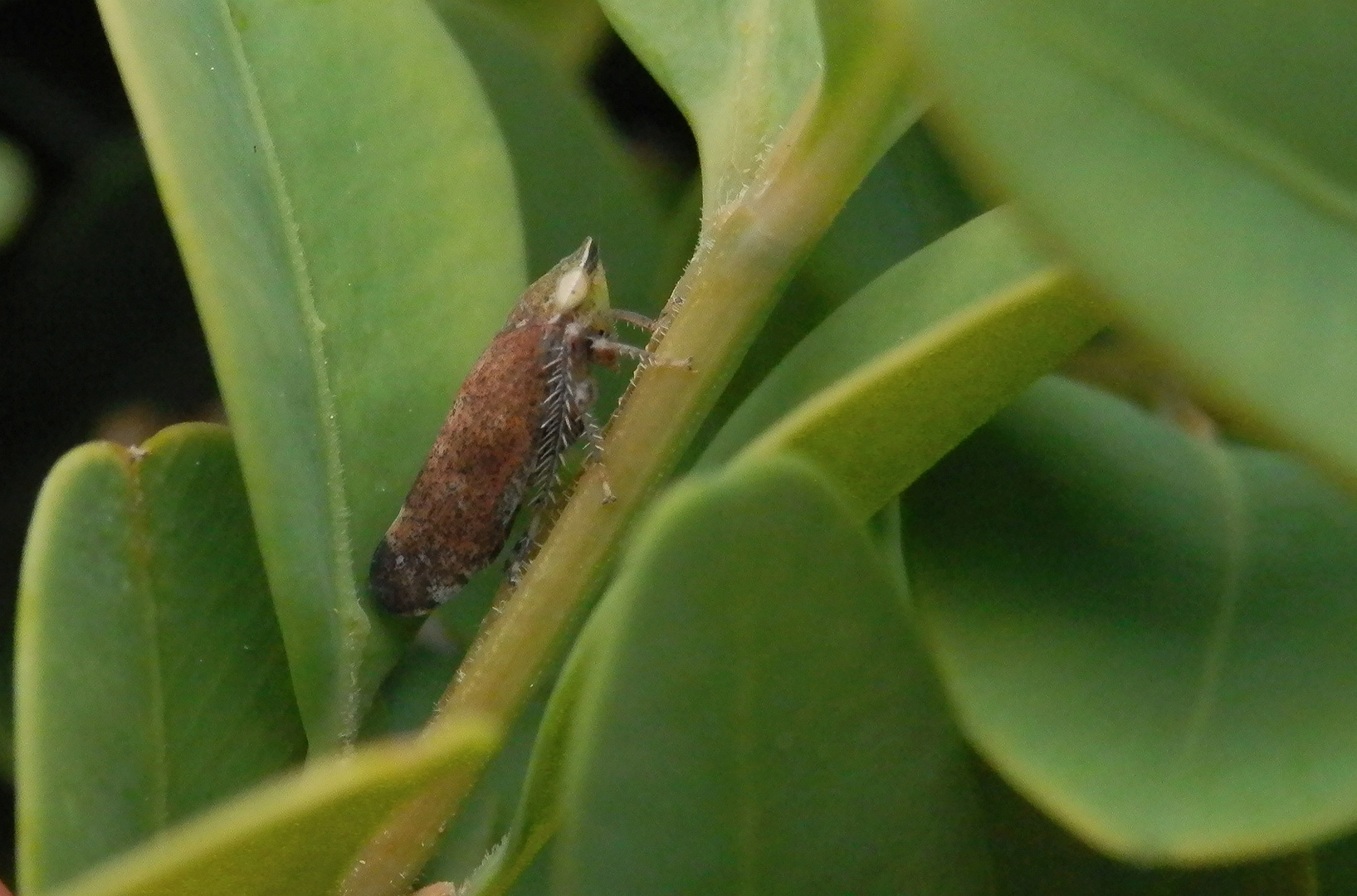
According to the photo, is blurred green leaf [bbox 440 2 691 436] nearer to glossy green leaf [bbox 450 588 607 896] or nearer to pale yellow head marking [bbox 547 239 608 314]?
pale yellow head marking [bbox 547 239 608 314]

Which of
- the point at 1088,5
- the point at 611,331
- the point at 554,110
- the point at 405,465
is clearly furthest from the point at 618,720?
the point at 554,110

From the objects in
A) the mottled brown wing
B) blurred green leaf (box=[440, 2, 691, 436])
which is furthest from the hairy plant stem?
blurred green leaf (box=[440, 2, 691, 436])

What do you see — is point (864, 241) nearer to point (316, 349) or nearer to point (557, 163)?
Answer: point (557, 163)

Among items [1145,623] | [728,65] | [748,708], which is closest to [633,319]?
[728,65]

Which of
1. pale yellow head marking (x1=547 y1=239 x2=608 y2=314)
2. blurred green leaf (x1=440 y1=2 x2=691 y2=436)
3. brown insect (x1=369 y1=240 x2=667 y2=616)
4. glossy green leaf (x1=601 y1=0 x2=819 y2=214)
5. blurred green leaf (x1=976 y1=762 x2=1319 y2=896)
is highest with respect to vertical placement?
glossy green leaf (x1=601 y1=0 x2=819 y2=214)

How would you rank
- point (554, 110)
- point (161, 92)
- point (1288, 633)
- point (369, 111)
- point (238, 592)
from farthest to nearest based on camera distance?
point (554, 110) < point (369, 111) < point (238, 592) < point (161, 92) < point (1288, 633)

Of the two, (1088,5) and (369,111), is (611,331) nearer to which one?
(369,111)
